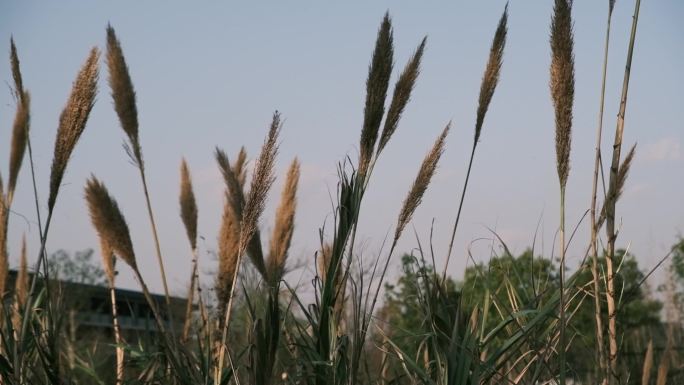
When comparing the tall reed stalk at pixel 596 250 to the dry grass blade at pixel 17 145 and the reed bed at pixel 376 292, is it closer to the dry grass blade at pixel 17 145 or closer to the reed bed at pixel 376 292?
the reed bed at pixel 376 292

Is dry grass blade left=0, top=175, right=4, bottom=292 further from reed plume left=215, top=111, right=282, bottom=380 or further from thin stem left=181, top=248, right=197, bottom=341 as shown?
reed plume left=215, top=111, right=282, bottom=380

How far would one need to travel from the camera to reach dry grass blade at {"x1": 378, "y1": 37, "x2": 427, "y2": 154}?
9.18 ft

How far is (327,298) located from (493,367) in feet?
1.69

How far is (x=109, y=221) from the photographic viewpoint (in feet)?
10.9

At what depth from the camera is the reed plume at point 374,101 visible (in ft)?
8.98

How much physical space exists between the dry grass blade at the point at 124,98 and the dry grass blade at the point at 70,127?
11.2 inches

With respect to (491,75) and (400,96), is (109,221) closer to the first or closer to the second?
(400,96)

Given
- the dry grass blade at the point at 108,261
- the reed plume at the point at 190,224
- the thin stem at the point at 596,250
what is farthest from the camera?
the reed plume at the point at 190,224

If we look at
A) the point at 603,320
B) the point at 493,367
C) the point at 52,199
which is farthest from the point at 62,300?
the point at 603,320

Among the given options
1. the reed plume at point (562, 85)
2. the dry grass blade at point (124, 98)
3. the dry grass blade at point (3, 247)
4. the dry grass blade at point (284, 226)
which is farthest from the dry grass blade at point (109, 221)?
the reed plume at point (562, 85)

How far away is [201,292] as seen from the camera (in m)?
3.95

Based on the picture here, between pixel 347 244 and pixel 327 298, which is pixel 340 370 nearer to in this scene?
pixel 327 298

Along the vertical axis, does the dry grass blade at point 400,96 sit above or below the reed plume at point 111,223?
above

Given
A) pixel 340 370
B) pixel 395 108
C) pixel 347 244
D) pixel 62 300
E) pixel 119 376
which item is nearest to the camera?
pixel 340 370
